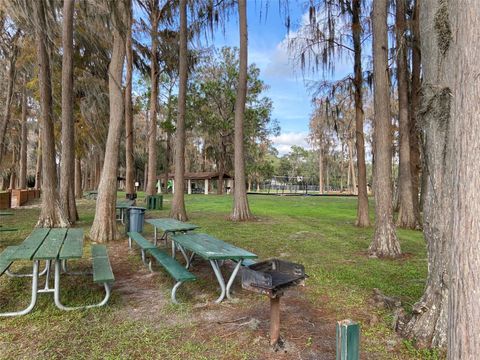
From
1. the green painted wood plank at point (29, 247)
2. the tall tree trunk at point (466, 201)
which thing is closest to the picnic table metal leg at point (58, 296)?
the green painted wood plank at point (29, 247)

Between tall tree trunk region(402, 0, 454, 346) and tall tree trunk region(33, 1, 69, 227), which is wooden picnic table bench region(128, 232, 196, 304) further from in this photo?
tall tree trunk region(33, 1, 69, 227)

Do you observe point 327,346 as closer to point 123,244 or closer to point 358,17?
point 123,244

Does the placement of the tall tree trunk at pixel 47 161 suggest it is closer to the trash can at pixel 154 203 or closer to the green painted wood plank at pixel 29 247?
the green painted wood plank at pixel 29 247

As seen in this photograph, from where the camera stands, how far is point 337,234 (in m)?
8.62

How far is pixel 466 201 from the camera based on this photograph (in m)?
1.75

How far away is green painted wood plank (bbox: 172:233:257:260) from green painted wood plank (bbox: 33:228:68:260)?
1427 millimetres

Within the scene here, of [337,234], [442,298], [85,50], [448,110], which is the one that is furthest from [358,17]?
[85,50]

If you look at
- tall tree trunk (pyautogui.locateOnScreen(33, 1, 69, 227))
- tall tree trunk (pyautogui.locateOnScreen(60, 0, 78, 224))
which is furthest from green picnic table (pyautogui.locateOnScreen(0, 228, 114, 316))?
tall tree trunk (pyautogui.locateOnScreen(60, 0, 78, 224))

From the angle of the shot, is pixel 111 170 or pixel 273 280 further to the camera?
pixel 111 170

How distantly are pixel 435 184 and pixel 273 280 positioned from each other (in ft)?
5.46

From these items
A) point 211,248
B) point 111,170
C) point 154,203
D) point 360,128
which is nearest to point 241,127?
point 360,128

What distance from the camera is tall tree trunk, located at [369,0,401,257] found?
20.2 feet

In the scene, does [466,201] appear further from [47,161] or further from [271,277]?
[47,161]

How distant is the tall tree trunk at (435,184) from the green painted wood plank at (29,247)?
358 cm
